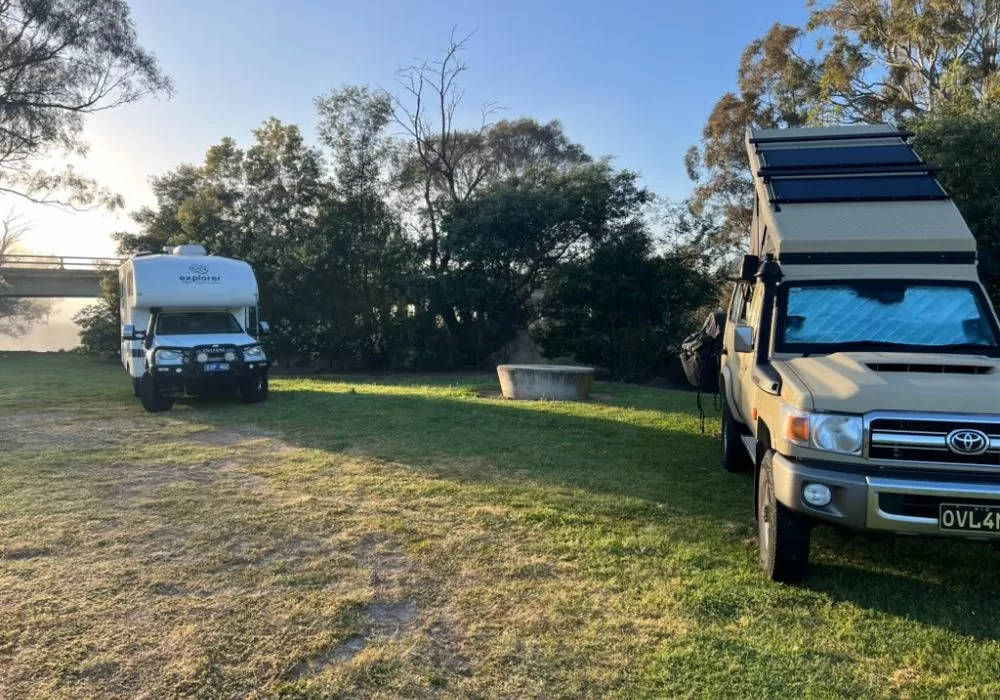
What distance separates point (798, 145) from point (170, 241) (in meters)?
26.1

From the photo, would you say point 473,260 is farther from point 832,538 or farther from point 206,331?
point 832,538

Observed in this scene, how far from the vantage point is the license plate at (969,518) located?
11.3 feet

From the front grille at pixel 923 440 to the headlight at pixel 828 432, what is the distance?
0.08 meters

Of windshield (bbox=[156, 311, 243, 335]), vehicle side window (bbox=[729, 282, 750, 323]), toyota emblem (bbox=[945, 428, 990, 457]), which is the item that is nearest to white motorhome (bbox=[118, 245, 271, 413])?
windshield (bbox=[156, 311, 243, 335])

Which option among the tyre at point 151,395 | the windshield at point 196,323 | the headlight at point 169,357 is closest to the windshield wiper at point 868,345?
the headlight at point 169,357

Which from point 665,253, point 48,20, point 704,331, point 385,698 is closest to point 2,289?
point 48,20

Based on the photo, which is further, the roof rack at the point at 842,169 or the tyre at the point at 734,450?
the tyre at the point at 734,450

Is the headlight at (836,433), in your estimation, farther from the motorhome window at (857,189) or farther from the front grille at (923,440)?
the motorhome window at (857,189)

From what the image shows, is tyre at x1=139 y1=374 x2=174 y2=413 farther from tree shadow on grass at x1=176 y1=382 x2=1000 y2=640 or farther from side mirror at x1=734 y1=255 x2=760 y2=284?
side mirror at x1=734 y1=255 x2=760 y2=284

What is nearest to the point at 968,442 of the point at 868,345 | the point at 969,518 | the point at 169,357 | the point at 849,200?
the point at 969,518

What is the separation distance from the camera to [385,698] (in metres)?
2.98

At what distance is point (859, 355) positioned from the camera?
4.36 metres

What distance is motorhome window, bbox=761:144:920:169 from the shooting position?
623 cm

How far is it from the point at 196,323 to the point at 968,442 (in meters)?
12.4
